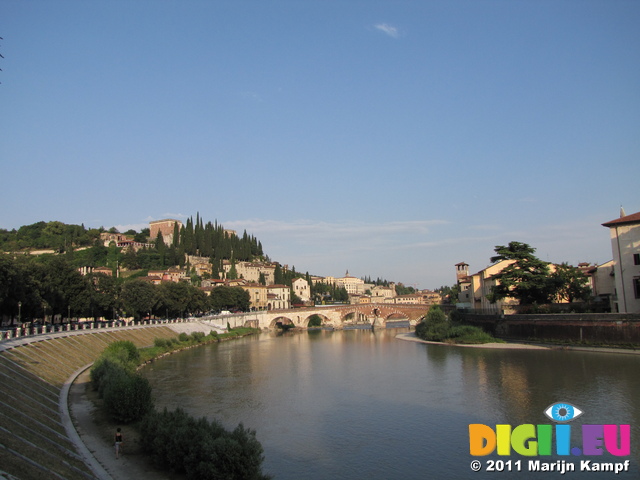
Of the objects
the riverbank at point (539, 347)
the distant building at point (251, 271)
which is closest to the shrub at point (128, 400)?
the riverbank at point (539, 347)

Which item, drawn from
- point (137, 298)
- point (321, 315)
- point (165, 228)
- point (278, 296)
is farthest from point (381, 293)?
point (137, 298)

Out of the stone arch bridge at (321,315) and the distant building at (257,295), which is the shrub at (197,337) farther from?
the distant building at (257,295)

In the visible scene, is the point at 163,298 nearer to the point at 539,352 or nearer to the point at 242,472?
the point at 539,352

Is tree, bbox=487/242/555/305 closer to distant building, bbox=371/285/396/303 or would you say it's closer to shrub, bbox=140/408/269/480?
shrub, bbox=140/408/269/480

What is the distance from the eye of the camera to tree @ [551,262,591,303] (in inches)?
1686

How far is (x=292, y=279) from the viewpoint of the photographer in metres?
111

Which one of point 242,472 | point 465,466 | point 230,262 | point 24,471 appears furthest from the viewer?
point 230,262

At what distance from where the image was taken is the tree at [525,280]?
42188 mm

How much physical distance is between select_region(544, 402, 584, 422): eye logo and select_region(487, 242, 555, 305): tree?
2339cm

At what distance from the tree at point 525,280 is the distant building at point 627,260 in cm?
677

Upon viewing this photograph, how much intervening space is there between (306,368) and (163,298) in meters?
24.8

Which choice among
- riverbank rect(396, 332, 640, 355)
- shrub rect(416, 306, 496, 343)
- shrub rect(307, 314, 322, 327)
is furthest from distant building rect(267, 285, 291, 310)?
riverbank rect(396, 332, 640, 355)

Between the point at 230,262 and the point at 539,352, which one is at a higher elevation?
the point at 230,262

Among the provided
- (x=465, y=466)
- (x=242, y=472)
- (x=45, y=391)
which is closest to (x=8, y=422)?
(x=242, y=472)
